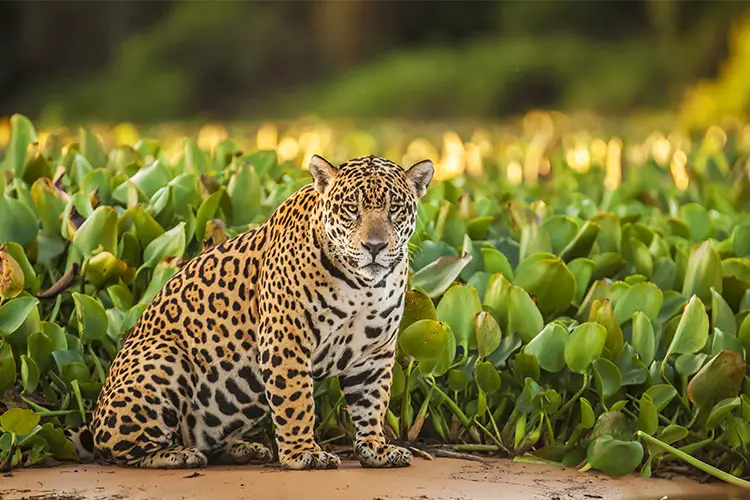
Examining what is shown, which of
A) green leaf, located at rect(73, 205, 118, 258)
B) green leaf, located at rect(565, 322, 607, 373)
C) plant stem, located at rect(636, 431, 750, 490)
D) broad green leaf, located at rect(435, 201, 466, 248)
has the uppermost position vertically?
broad green leaf, located at rect(435, 201, 466, 248)

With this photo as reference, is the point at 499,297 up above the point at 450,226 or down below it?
below

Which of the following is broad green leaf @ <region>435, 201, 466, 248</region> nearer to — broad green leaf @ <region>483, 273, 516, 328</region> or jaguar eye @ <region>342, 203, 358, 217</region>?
broad green leaf @ <region>483, 273, 516, 328</region>

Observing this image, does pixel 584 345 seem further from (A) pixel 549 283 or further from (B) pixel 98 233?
(B) pixel 98 233

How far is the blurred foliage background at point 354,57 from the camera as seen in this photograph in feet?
90.6

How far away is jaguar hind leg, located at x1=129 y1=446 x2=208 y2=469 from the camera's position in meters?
4.89

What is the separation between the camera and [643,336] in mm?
5578

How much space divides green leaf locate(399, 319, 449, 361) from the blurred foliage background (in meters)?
21.1

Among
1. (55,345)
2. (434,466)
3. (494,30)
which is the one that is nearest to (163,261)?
(55,345)

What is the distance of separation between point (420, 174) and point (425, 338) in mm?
757

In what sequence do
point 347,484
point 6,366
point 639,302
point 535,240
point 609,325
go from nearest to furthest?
point 347,484, point 6,366, point 609,325, point 639,302, point 535,240

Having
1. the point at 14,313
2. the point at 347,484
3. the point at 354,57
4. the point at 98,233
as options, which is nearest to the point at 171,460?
the point at 347,484

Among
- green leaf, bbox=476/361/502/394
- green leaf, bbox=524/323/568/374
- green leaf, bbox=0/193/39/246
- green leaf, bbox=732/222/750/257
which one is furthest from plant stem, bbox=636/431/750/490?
green leaf, bbox=0/193/39/246

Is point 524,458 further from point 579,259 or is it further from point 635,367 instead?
point 579,259

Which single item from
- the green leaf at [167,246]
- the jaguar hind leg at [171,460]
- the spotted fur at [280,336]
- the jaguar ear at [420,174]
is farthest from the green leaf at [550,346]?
the green leaf at [167,246]
